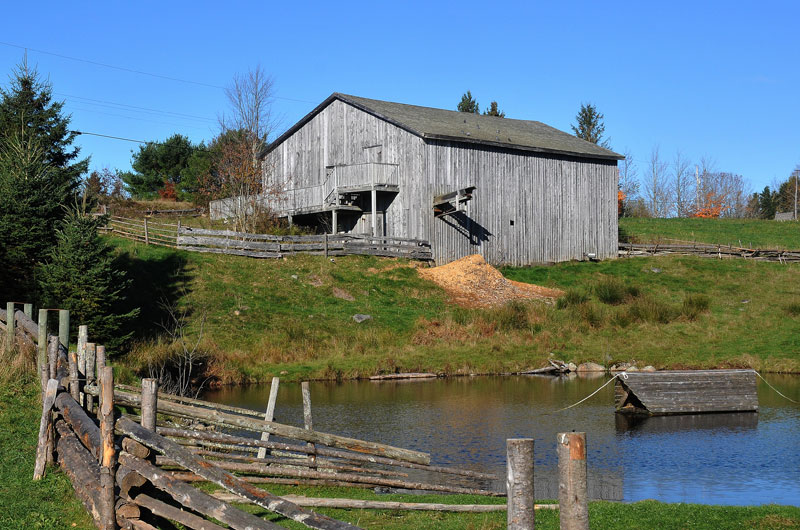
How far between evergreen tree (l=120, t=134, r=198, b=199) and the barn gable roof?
29104 mm

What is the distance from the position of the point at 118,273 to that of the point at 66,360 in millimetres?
12267

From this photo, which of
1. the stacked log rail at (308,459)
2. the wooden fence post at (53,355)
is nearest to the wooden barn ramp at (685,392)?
the stacked log rail at (308,459)

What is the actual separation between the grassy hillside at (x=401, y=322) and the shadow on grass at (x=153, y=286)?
0.08 meters

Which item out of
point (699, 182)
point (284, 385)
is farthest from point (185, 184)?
point (699, 182)

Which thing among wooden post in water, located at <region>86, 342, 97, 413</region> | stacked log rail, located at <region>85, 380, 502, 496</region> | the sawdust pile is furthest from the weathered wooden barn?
wooden post in water, located at <region>86, 342, 97, 413</region>

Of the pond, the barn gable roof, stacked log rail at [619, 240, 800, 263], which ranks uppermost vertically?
the barn gable roof

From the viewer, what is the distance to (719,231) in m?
68.0

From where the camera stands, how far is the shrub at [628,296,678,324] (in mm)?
35219

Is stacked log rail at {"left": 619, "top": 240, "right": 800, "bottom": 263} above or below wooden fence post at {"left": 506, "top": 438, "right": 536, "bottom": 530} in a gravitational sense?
above

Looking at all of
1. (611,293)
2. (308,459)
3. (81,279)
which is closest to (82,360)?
(308,459)

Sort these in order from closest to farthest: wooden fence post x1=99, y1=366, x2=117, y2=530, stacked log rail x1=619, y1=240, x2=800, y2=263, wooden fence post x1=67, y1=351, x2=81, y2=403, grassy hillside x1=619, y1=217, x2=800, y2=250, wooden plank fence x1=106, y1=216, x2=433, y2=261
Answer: wooden fence post x1=99, y1=366, x2=117, y2=530
wooden fence post x1=67, y1=351, x2=81, y2=403
wooden plank fence x1=106, y1=216, x2=433, y2=261
stacked log rail x1=619, y1=240, x2=800, y2=263
grassy hillside x1=619, y1=217, x2=800, y2=250

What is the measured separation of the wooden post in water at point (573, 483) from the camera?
17.1 ft

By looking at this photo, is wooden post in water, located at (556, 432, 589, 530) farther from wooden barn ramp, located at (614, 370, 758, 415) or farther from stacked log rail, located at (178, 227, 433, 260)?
stacked log rail, located at (178, 227, 433, 260)

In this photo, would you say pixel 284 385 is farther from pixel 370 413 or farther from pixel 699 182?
pixel 699 182
